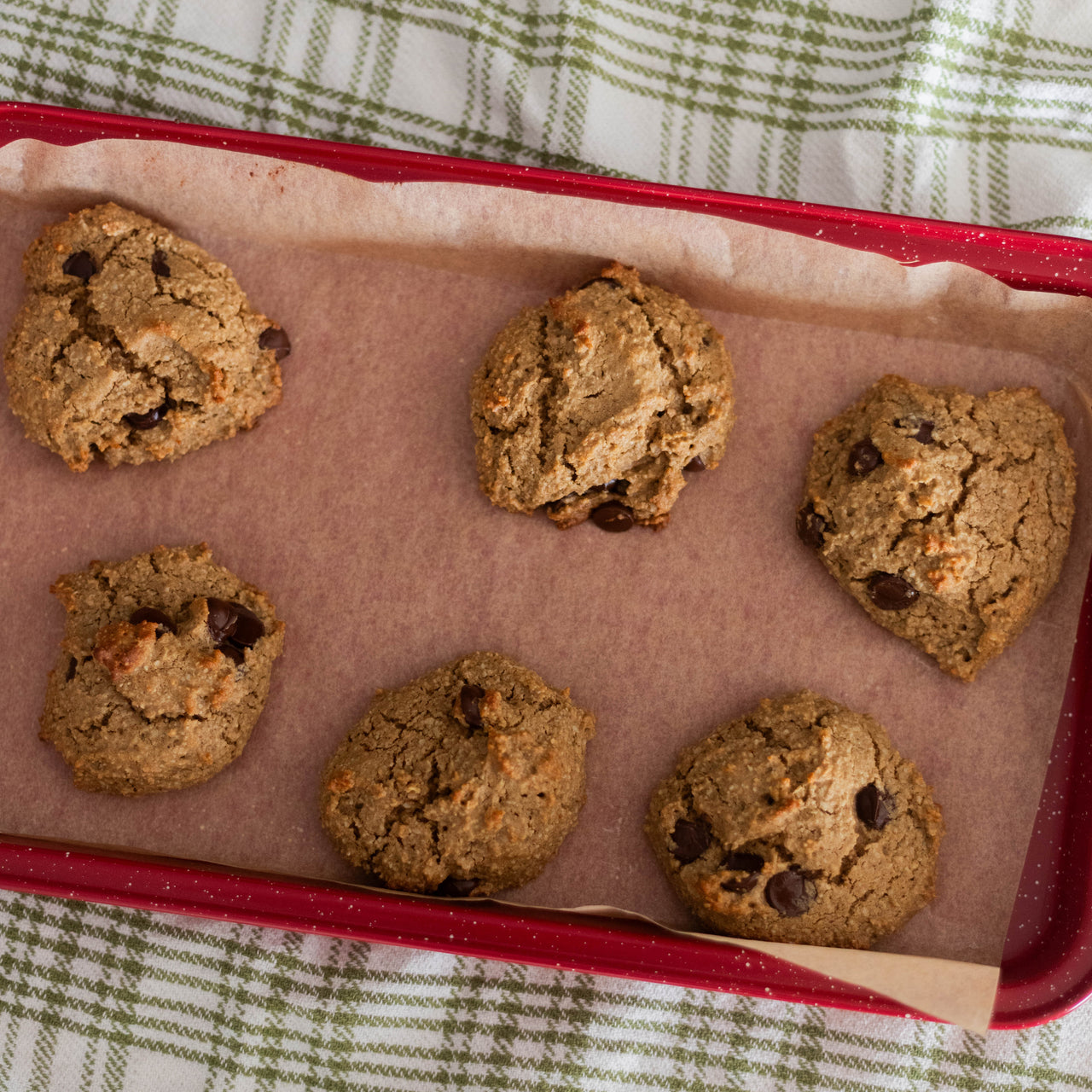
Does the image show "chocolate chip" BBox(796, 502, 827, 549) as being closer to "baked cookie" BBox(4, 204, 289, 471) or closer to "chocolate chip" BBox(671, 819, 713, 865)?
"chocolate chip" BBox(671, 819, 713, 865)

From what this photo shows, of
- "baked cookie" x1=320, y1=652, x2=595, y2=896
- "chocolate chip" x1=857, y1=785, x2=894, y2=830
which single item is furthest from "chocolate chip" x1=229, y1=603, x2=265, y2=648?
"chocolate chip" x1=857, y1=785, x2=894, y2=830

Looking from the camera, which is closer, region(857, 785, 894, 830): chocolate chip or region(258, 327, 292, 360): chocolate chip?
region(857, 785, 894, 830): chocolate chip

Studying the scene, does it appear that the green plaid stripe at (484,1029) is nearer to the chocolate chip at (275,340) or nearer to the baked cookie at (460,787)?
the baked cookie at (460,787)

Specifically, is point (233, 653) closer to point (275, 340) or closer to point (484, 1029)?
point (275, 340)

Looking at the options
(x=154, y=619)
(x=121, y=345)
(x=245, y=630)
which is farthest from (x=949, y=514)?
(x=121, y=345)

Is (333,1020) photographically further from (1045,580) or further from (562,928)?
(1045,580)

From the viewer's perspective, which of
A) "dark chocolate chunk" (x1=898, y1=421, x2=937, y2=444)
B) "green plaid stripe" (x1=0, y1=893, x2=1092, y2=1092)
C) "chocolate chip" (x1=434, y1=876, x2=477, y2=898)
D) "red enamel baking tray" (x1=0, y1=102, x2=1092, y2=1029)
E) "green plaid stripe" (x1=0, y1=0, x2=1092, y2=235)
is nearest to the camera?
"red enamel baking tray" (x1=0, y1=102, x2=1092, y2=1029)
